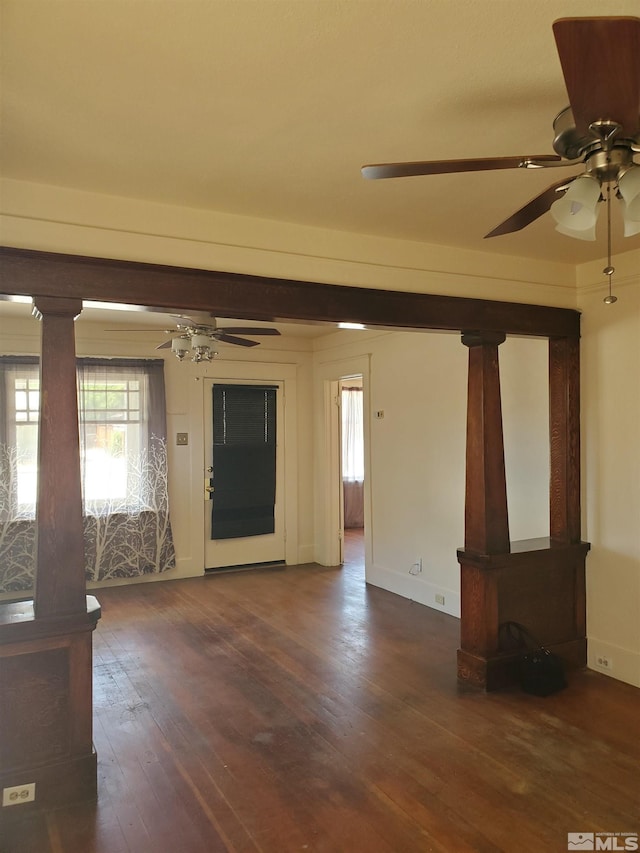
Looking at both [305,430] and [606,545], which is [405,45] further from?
[305,430]

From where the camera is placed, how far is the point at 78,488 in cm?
270

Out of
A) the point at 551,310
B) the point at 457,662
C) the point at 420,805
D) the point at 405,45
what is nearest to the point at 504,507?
the point at 457,662

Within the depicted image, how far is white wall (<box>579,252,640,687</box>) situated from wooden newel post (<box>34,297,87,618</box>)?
3118mm

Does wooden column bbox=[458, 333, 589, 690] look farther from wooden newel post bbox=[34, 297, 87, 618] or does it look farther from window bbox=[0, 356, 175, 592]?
window bbox=[0, 356, 175, 592]

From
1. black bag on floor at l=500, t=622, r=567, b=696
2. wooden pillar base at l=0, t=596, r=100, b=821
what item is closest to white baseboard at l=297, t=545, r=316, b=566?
black bag on floor at l=500, t=622, r=567, b=696

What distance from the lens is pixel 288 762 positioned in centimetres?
293

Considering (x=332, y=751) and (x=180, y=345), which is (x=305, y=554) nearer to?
(x=180, y=345)

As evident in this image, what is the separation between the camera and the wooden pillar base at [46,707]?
8.33 ft

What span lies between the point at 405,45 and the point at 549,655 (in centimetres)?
336

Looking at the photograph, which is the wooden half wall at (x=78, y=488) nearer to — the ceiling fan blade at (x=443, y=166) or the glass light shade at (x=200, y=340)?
the ceiling fan blade at (x=443, y=166)

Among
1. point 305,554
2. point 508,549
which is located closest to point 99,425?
point 305,554

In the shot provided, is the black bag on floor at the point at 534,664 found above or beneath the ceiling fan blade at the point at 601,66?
beneath

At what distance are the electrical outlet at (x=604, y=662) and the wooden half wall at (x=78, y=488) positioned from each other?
0.10 m

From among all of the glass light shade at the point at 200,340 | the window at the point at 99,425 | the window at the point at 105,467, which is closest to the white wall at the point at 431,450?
the glass light shade at the point at 200,340
